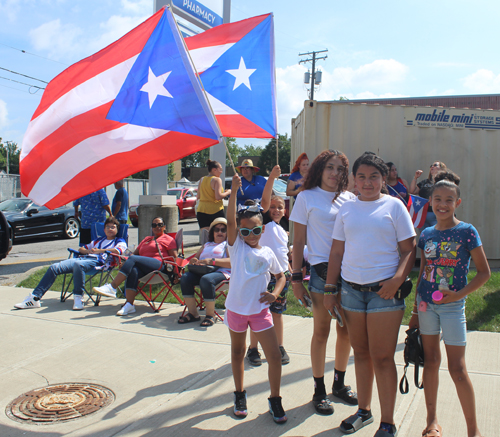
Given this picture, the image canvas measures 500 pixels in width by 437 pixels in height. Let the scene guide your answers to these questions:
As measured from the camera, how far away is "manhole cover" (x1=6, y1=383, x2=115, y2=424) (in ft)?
10.5

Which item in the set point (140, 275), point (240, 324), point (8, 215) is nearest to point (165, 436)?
point (240, 324)

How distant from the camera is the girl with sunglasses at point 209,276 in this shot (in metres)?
5.28

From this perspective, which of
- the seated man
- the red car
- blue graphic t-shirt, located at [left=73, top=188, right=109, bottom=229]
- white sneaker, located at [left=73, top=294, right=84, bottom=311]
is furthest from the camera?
the red car

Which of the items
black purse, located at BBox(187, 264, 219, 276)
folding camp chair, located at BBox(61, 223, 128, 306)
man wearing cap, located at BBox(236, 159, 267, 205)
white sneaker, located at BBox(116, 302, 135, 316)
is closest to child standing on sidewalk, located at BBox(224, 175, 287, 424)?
black purse, located at BBox(187, 264, 219, 276)

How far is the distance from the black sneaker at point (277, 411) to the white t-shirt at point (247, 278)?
61 centimetres

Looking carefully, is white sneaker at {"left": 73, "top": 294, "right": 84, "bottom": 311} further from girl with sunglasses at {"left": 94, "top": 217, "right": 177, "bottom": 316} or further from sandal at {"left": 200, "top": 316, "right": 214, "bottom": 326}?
sandal at {"left": 200, "top": 316, "right": 214, "bottom": 326}

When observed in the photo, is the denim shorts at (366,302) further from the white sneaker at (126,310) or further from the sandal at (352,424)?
the white sneaker at (126,310)

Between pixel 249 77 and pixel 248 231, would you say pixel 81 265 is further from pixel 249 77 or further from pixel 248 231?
pixel 248 231

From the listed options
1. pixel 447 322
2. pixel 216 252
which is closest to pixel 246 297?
pixel 447 322

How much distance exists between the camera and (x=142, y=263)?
19.6 ft

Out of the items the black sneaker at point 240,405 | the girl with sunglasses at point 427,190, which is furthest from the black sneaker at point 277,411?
the girl with sunglasses at point 427,190

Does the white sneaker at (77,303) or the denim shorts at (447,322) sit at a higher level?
the denim shorts at (447,322)

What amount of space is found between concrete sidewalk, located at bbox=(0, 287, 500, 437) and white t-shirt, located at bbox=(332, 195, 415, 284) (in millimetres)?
1066

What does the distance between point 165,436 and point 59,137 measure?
281cm
